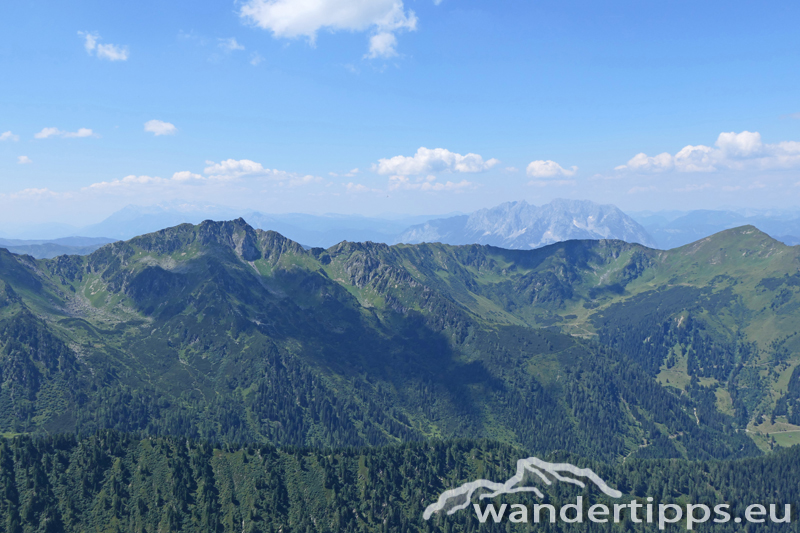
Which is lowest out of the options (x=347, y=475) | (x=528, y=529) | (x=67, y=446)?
(x=528, y=529)

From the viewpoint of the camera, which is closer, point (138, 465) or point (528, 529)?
point (138, 465)

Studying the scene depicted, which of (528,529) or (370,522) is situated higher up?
(370,522)

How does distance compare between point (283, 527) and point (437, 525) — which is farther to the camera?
point (437, 525)

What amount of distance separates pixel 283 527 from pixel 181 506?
3860cm

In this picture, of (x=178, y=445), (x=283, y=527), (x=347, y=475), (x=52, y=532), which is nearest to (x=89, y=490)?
(x=52, y=532)

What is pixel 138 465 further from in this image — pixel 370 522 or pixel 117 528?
pixel 370 522

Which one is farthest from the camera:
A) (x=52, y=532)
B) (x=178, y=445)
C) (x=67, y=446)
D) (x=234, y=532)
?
(x=178, y=445)

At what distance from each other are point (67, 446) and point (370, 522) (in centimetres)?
12304

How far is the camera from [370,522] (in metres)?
184

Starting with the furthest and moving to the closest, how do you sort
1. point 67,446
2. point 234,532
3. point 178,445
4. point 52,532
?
point 178,445
point 67,446
point 234,532
point 52,532

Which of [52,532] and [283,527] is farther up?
[52,532]

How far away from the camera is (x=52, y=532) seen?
155m

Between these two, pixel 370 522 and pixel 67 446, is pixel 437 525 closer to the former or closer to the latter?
pixel 370 522

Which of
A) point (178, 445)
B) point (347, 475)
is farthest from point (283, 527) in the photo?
point (178, 445)
